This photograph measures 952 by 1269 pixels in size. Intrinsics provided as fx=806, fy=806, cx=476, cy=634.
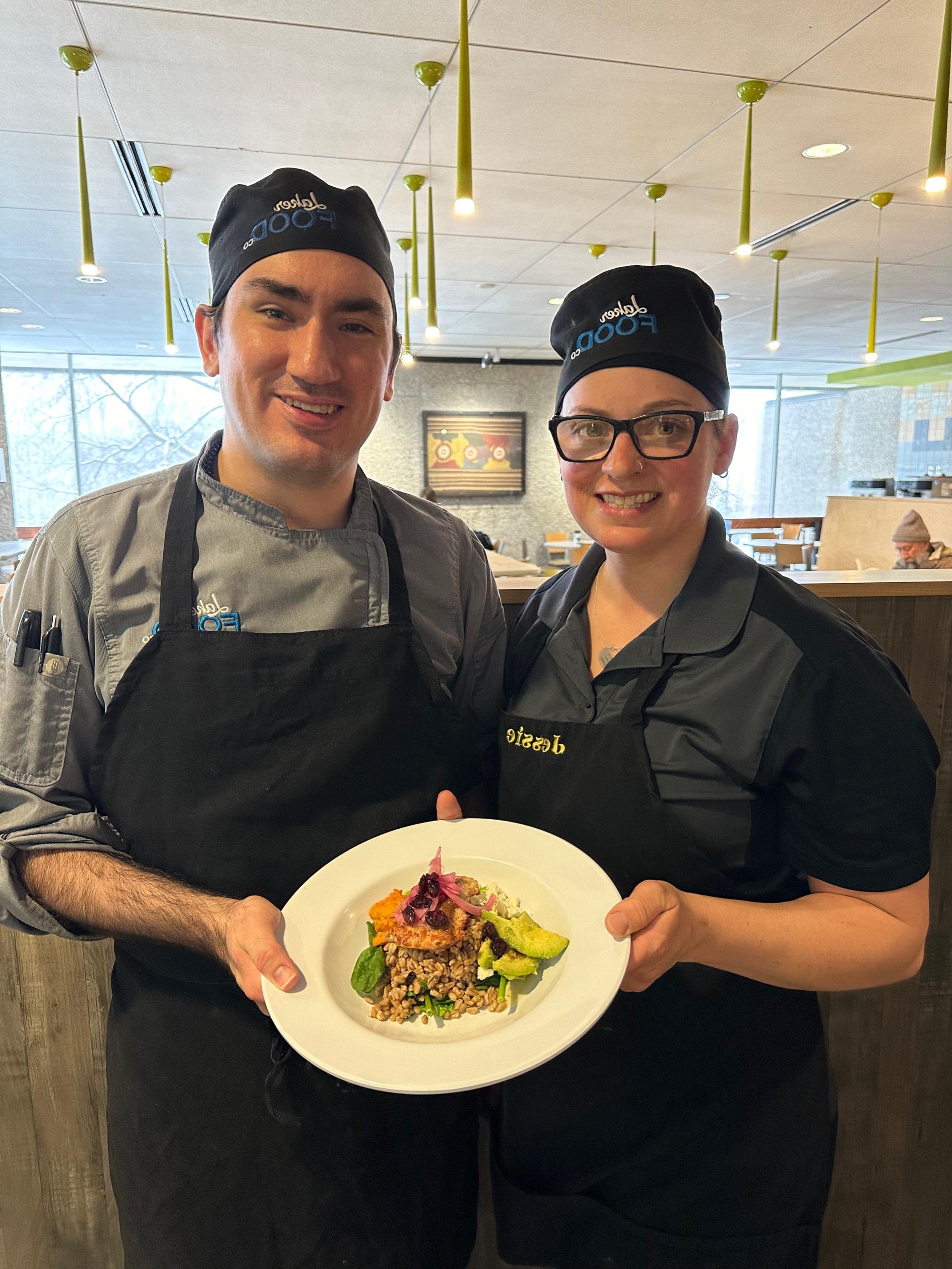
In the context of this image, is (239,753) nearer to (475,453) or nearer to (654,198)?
(654,198)

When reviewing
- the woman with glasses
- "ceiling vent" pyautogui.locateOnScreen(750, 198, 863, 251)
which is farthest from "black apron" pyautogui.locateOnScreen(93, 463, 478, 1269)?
"ceiling vent" pyautogui.locateOnScreen(750, 198, 863, 251)

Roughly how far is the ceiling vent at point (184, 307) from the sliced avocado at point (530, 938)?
7469 mm

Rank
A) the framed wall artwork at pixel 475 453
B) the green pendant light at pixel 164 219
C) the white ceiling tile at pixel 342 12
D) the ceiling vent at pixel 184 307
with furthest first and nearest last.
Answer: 1. the framed wall artwork at pixel 475 453
2. the ceiling vent at pixel 184 307
3. the green pendant light at pixel 164 219
4. the white ceiling tile at pixel 342 12

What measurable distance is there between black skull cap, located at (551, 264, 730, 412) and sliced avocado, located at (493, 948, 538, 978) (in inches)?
32.1

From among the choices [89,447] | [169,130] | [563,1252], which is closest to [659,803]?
[563,1252]

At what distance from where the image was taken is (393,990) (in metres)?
0.96

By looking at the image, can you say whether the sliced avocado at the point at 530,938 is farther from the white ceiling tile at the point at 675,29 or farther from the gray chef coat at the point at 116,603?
the white ceiling tile at the point at 675,29

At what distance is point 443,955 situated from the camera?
1.00m

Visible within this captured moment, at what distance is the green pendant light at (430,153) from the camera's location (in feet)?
10.7

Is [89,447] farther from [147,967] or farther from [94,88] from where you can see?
[147,967]

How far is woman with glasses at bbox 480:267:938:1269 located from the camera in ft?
3.44

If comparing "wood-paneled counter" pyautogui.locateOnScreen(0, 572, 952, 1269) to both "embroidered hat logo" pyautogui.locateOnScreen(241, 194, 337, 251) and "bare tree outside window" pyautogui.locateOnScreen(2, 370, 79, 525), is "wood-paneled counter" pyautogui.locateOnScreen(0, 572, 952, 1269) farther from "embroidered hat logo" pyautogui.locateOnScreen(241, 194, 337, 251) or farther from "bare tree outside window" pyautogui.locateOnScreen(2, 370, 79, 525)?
"bare tree outside window" pyautogui.locateOnScreen(2, 370, 79, 525)

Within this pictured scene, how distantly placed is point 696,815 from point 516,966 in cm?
33

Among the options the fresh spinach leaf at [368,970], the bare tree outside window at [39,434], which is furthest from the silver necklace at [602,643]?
the bare tree outside window at [39,434]
